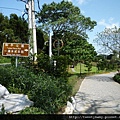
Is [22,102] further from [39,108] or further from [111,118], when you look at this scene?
[111,118]

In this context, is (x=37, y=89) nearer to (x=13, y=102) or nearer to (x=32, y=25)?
(x=13, y=102)

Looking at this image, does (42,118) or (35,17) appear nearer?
(42,118)

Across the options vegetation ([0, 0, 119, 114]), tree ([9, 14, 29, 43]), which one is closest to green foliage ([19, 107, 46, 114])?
vegetation ([0, 0, 119, 114])

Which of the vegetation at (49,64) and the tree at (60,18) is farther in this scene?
the tree at (60,18)

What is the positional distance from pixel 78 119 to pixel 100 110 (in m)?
1.36

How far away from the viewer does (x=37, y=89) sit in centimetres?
378

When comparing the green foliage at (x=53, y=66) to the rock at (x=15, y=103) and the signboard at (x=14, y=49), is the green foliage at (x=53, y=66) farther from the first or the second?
the rock at (x=15, y=103)

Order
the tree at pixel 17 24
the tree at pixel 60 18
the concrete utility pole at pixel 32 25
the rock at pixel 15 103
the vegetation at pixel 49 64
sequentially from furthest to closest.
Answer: the tree at pixel 17 24 < the concrete utility pole at pixel 32 25 < the tree at pixel 60 18 < the vegetation at pixel 49 64 < the rock at pixel 15 103

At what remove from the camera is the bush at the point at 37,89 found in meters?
3.30

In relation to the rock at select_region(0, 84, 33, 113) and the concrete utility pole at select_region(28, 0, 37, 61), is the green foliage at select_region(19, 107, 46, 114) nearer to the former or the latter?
the rock at select_region(0, 84, 33, 113)

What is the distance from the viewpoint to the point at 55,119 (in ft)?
9.23

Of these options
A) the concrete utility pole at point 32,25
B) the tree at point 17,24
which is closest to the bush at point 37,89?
the concrete utility pole at point 32,25

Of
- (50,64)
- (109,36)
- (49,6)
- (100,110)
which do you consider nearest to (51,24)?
(49,6)

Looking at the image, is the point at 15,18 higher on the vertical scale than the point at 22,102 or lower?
higher
